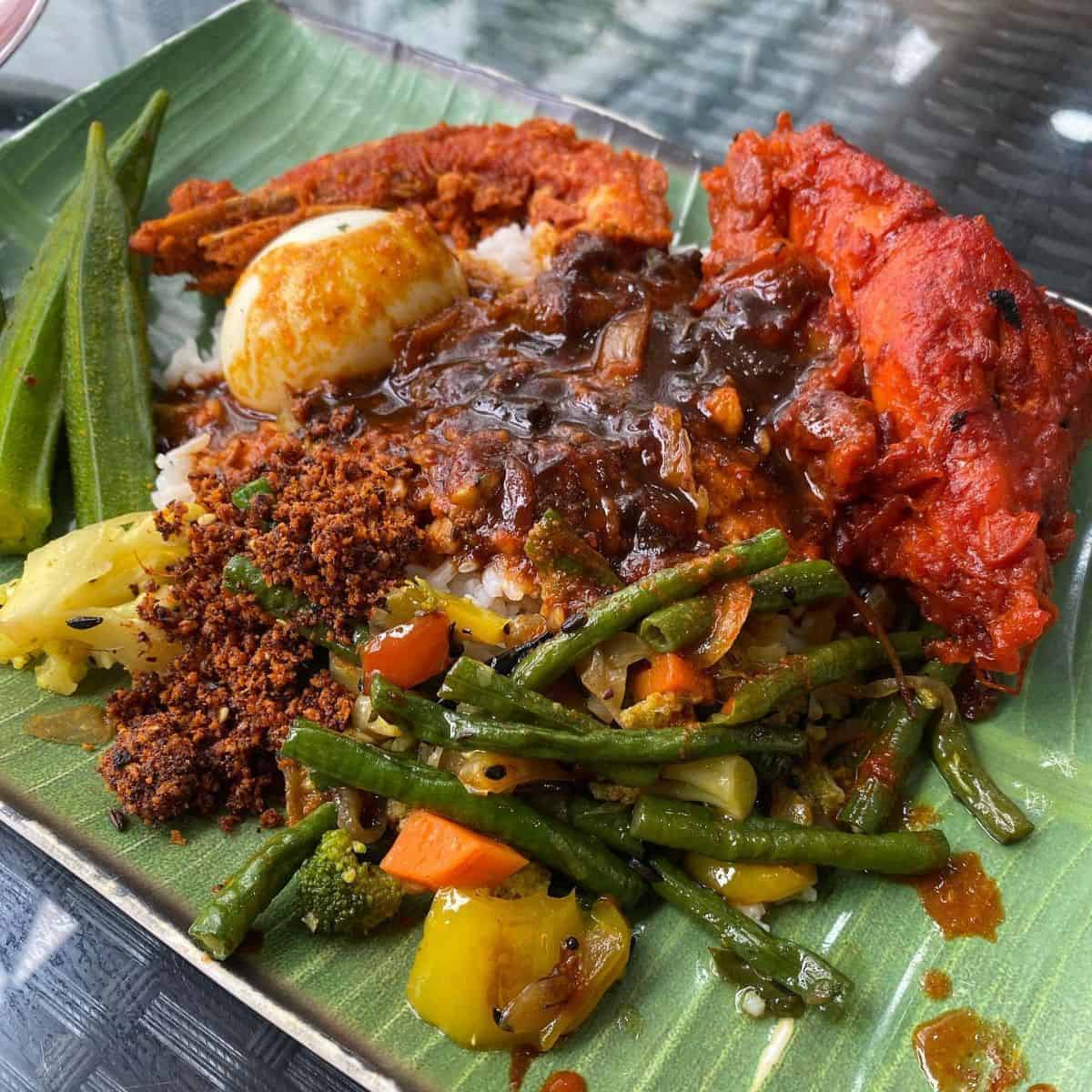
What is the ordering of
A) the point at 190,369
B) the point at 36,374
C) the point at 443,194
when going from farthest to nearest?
the point at 443,194, the point at 190,369, the point at 36,374

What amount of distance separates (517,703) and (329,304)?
1965 millimetres

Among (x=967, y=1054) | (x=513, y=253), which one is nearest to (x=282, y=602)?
(x=513, y=253)

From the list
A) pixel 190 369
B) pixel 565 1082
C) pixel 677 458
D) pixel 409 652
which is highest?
pixel 677 458

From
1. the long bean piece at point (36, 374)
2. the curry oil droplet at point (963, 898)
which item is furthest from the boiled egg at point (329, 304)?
the curry oil droplet at point (963, 898)

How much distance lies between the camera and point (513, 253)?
4.49 meters

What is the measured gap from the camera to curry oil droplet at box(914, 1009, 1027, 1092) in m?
2.41

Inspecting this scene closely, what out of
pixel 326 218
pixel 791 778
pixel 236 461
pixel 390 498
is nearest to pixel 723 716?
pixel 791 778

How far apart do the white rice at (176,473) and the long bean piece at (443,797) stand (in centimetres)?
142

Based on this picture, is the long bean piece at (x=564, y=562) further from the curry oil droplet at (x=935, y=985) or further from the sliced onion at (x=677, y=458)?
the curry oil droplet at (x=935, y=985)

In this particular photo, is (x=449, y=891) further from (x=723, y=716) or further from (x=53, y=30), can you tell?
(x=53, y=30)

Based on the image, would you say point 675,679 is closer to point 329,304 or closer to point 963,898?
point 963,898

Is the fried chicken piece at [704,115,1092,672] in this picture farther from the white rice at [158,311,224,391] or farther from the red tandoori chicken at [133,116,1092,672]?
the white rice at [158,311,224,391]

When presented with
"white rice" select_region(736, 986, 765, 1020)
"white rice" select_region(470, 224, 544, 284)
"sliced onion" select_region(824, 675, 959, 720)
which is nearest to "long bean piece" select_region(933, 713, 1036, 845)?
"sliced onion" select_region(824, 675, 959, 720)

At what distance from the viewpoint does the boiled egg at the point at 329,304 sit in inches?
150
